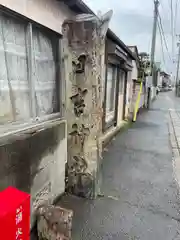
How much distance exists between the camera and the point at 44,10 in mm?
2928

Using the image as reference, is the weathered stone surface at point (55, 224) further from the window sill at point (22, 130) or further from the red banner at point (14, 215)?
the window sill at point (22, 130)

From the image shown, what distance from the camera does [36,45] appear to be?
117 inches

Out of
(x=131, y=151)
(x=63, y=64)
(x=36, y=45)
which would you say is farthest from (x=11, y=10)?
(x=131, y=151)

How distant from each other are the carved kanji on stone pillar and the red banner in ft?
5.71

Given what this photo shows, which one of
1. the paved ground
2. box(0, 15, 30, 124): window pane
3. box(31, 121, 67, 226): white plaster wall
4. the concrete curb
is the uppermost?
box(0, 15, 30, 124): window pane

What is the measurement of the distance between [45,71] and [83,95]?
2.25ft

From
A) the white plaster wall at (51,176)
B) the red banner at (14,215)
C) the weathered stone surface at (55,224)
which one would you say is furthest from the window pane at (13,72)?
the weathered stone surface at (55,224)

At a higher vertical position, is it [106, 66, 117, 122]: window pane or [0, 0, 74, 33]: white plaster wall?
[0, 0, 74, 33]: white plaster wall

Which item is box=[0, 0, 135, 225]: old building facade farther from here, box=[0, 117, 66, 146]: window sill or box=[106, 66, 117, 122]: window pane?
box=[106, 66, 117, 122]: window pane

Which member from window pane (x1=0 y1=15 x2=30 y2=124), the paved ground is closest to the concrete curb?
the paved ground

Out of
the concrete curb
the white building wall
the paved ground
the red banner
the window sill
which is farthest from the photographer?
the concrete curb

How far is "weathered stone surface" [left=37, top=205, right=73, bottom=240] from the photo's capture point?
102 inches

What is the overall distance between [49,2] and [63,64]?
90 centimetres

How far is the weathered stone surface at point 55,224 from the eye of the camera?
2.60m
